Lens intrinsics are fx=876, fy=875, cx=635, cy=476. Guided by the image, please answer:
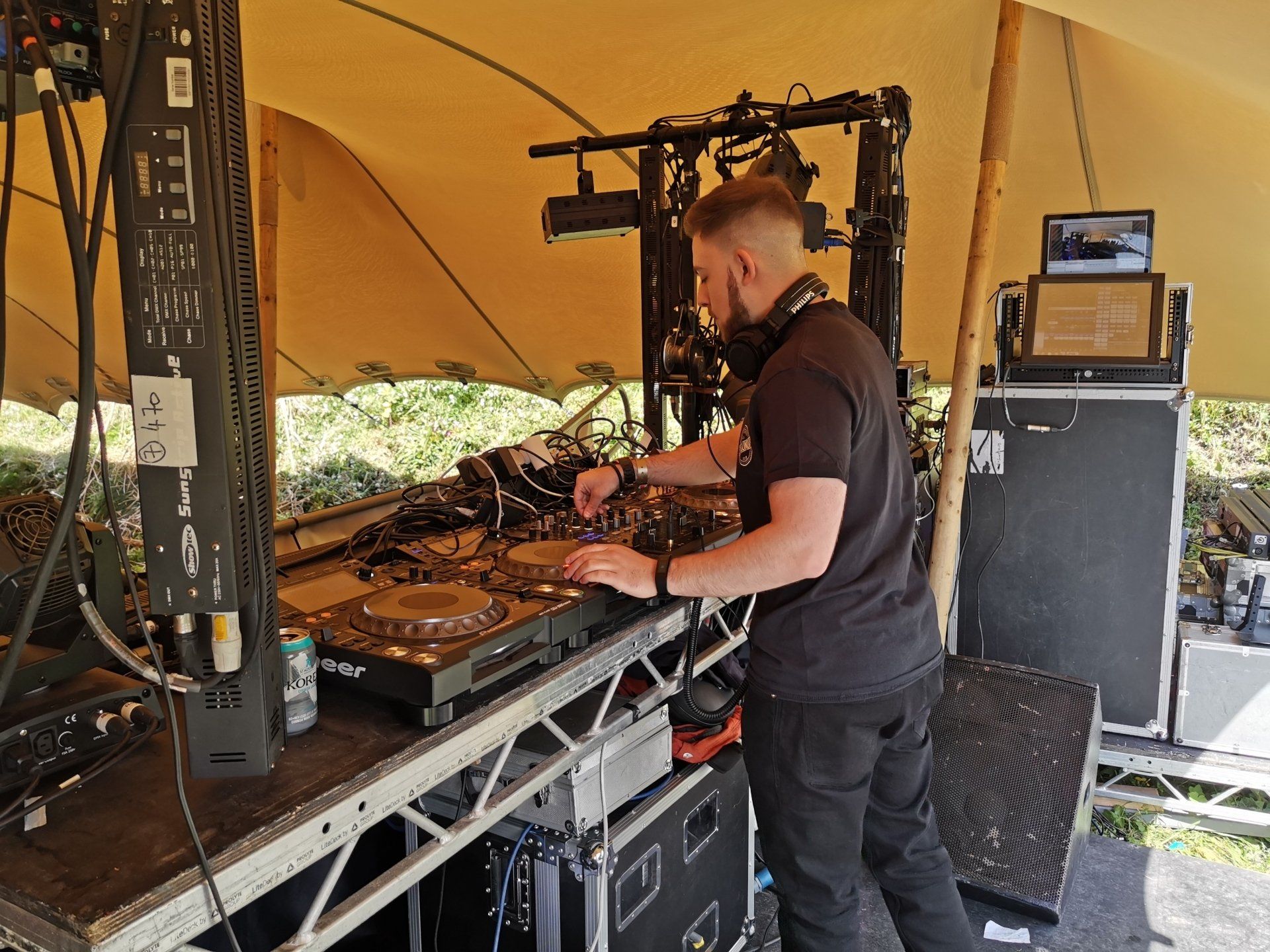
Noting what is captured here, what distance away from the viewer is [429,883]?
1827 mm

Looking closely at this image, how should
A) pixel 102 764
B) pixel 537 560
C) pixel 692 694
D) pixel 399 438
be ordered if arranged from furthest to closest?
1. pixel 399 438
2. pixel 692 694
3. pixel 537 560
4. pixel 102 764

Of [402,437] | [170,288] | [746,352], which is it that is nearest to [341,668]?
[170,288]

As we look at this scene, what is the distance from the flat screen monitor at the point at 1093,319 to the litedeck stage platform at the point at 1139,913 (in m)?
1.65

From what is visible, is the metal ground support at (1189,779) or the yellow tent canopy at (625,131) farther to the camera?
the yellow tent canopy at (625,131)

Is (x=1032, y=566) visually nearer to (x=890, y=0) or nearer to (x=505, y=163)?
(x=890, y=0)

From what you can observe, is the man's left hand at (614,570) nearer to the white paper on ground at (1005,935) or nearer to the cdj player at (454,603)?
the cdj player at (454,603)

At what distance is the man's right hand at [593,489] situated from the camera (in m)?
2.06

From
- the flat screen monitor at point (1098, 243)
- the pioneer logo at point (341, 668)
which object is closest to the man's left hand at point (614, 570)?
the pioneer logo at point (341, 668)

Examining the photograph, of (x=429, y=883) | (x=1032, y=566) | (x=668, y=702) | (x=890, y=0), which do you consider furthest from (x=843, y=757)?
(x=890, y=0)

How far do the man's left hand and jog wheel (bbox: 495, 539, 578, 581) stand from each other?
1.4 inches

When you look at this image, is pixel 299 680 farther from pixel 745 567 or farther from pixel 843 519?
pixel 843 519

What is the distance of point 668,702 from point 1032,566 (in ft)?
6.10

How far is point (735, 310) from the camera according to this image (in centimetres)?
172

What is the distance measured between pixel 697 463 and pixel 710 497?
110mm
